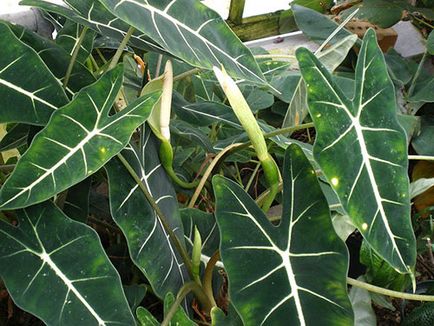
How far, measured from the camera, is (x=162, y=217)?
967mm

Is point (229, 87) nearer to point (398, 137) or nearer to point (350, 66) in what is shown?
point (398, 137)

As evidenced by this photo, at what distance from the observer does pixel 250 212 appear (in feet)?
2.89

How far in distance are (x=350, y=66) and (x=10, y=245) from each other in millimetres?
1561

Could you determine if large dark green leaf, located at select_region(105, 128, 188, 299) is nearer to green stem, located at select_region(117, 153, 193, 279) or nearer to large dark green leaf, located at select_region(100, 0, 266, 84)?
green stem, located at select_region(117, 153, 193, 279)

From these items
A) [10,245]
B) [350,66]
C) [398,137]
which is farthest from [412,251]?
[350,66]

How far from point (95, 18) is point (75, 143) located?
0.89ft

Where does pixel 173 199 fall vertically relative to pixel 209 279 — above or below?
above

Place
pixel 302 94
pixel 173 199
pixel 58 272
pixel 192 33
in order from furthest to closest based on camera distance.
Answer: pixel 302 94 → pixel 173 199 → pixel 192 33 → pixel 58 272

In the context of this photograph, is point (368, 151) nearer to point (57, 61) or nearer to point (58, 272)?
point (58, 272)

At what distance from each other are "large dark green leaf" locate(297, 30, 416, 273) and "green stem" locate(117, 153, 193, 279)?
10.8 inches

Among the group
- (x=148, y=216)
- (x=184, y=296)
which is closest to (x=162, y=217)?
(x=148, y=216)

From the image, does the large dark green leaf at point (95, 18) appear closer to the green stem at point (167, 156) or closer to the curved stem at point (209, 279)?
the green stem at point (167, 156)

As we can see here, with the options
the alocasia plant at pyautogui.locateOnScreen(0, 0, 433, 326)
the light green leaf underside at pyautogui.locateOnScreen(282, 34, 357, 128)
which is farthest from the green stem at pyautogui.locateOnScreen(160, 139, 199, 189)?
the light green leaf underside at pyautogui.locateOnScreen(282, 34, 357, 128)

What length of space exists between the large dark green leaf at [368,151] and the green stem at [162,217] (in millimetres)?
274
